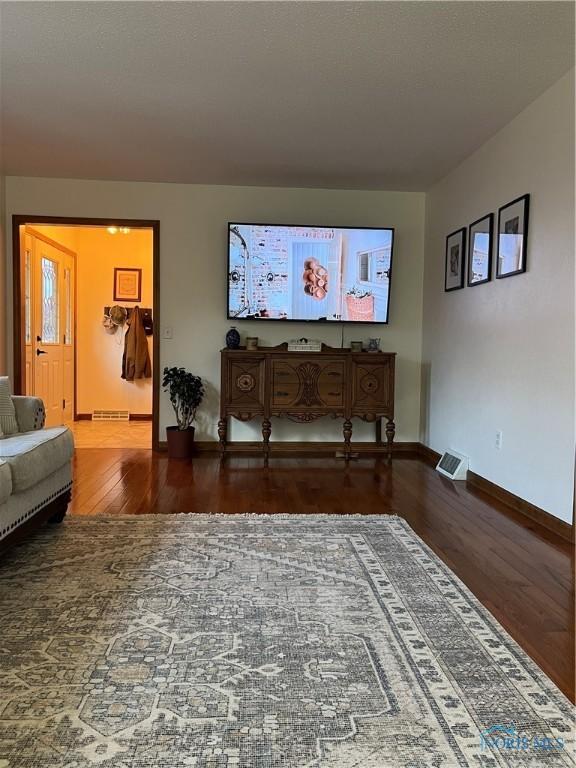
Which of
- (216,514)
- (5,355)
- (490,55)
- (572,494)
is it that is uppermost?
(490,55)

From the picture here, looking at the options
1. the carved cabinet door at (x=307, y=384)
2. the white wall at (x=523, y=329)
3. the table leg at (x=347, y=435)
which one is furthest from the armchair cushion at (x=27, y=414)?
the white wall at (x=523, y=329)

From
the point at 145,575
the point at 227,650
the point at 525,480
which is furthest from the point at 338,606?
the point at 525,480

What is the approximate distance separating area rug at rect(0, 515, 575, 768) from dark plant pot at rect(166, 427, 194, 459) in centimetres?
221

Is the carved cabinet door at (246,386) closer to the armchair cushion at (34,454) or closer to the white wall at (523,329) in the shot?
the white wall at (523,329)

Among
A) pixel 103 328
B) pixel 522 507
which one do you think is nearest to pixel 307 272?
pixel 522 507

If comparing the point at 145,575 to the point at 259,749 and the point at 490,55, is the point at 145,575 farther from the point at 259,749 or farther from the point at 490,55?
the point at 490,55

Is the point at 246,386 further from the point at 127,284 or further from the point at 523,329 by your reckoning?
the point at 127,284

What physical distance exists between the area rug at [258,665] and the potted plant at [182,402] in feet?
7.29

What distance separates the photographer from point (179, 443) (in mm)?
4660

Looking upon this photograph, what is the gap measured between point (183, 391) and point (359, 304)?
178 cm

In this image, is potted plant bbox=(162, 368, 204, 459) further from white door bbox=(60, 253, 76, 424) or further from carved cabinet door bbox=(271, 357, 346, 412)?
white door bbox=(60, 253, 76, 424)

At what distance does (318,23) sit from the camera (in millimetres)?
2430

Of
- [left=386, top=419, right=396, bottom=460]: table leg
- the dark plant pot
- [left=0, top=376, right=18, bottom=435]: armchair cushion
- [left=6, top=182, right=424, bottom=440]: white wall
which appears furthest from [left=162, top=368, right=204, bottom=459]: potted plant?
[left=0, top=376, right=18, bottom=435]: armchair cushion

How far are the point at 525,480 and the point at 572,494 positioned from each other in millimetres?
464
